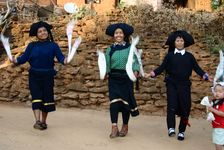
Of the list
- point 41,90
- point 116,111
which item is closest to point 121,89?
point 116,111

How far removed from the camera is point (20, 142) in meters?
6.10

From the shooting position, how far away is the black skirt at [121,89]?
20.8 feet

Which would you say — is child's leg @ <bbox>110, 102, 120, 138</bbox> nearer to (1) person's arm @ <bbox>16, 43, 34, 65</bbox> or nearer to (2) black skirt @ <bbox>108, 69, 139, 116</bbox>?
(2) black skirt @ <bbox>108, 69, 139, 116</bbox>

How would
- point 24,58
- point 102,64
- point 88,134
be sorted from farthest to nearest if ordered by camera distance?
1. point 24,58
2. point 88,134
3. point 102,64

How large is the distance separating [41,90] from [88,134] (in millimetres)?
949

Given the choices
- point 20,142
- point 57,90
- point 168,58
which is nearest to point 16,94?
point 57,90

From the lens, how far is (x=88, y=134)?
6617mm

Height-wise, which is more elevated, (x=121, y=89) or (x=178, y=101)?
(x=121, y=89)

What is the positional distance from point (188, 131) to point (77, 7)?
593 centimetres

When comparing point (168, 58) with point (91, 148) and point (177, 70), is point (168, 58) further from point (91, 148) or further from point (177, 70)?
point (91, 148)

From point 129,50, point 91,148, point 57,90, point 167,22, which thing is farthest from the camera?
point 167,22

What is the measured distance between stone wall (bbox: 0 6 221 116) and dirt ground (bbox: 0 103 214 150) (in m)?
0.65

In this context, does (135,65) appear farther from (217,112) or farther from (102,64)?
(217,112)

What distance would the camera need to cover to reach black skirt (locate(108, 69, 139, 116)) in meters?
6.33
